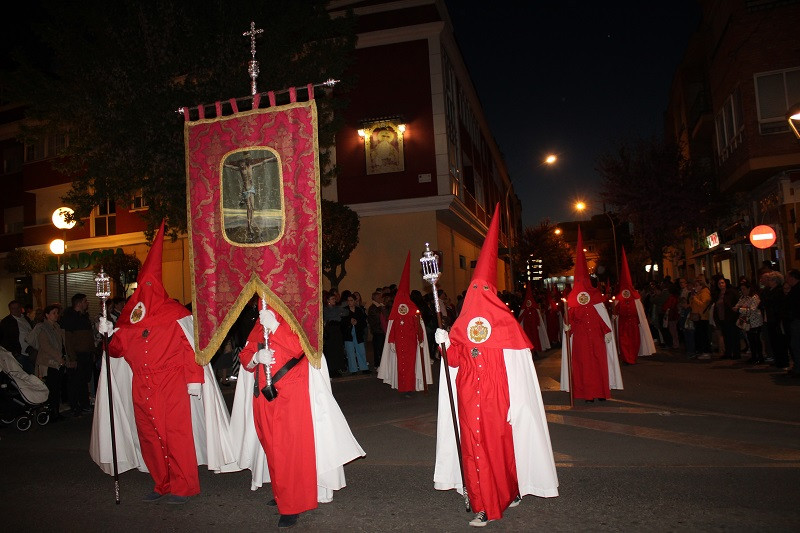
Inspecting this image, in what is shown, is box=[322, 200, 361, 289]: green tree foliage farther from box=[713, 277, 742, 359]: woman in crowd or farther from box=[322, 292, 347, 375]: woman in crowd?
box=[713, 277, 742, 359]: woman in crowd

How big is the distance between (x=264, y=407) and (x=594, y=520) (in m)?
2.74

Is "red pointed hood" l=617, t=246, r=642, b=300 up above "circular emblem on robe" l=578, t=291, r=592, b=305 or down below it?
above

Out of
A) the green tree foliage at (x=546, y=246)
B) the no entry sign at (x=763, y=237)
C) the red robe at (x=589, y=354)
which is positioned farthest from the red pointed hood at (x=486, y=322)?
the green tree foliage at (x=546, y=246)

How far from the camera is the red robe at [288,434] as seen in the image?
17.2 feet

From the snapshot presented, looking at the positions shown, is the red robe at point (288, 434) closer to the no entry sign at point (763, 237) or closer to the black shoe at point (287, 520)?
the black shoe at point (287, 520)

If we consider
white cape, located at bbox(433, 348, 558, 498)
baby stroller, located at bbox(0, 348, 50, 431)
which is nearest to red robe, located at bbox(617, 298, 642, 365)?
white cape, located at bbox(433, 348, 558, 498)

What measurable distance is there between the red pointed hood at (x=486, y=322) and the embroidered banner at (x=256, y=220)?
124 cm

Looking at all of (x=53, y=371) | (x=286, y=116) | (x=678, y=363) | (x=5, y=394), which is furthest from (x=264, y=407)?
(x=678, y=363)

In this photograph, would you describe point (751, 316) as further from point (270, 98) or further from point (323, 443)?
point (270, 98)

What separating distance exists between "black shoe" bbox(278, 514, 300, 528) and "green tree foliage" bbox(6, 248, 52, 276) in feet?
78.3

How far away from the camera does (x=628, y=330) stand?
1519 cm

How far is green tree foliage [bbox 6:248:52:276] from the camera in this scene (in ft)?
82.0

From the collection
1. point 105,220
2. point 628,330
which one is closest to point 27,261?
point 105,220

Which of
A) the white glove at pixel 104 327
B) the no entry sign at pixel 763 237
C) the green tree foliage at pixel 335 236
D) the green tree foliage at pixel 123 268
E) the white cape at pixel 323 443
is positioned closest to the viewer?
the white cape at pixel 323 443
